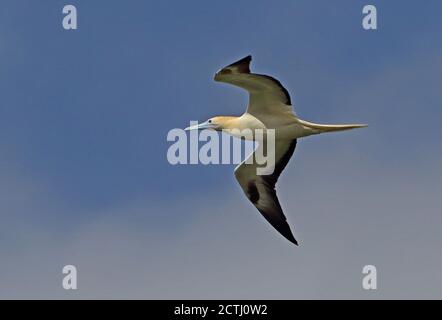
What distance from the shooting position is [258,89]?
24203 millimetres

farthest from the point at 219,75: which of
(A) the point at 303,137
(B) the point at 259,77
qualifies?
(A) the point at 303,137

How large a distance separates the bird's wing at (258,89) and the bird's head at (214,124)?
67cm

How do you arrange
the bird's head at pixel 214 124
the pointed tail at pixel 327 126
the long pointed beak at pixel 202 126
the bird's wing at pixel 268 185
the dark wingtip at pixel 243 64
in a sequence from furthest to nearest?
the bird's wing at pixel 268 185 → the long pointed beak at pixel 202 126 → the bird's head at pixel 214 124 → the pointed tail at pixel 327 126 → the dark wingtip at pixel 243 64

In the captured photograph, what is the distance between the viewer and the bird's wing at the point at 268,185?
26406 millimetres

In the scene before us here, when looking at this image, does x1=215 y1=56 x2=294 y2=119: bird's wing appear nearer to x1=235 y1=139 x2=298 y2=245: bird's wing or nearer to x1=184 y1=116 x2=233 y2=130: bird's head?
x1=184 y1=116 x2=233 y2=130: bird's head

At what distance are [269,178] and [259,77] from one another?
3.81m

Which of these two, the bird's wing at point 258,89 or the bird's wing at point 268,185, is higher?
the bird's wing at point 258,89

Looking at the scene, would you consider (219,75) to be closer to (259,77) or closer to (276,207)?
(259,77)

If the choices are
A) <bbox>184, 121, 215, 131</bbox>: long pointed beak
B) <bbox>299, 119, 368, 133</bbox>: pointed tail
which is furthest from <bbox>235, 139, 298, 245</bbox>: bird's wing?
<bbox>299, 119, 368, 133</bbox>: pointed tail

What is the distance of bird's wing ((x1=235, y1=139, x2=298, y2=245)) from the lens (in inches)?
1040

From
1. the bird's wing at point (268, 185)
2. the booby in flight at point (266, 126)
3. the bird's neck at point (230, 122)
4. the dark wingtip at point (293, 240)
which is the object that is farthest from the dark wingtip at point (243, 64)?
the dark wingtip at point (293, 240)

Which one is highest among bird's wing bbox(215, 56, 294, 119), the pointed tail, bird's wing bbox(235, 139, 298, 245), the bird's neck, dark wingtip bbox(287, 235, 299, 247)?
bird's wing bbox(215, 56, 294, 119)

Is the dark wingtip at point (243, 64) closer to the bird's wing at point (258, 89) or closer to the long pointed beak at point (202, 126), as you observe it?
the bird's wing at point (258, 89)

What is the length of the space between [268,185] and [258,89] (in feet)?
11.1
